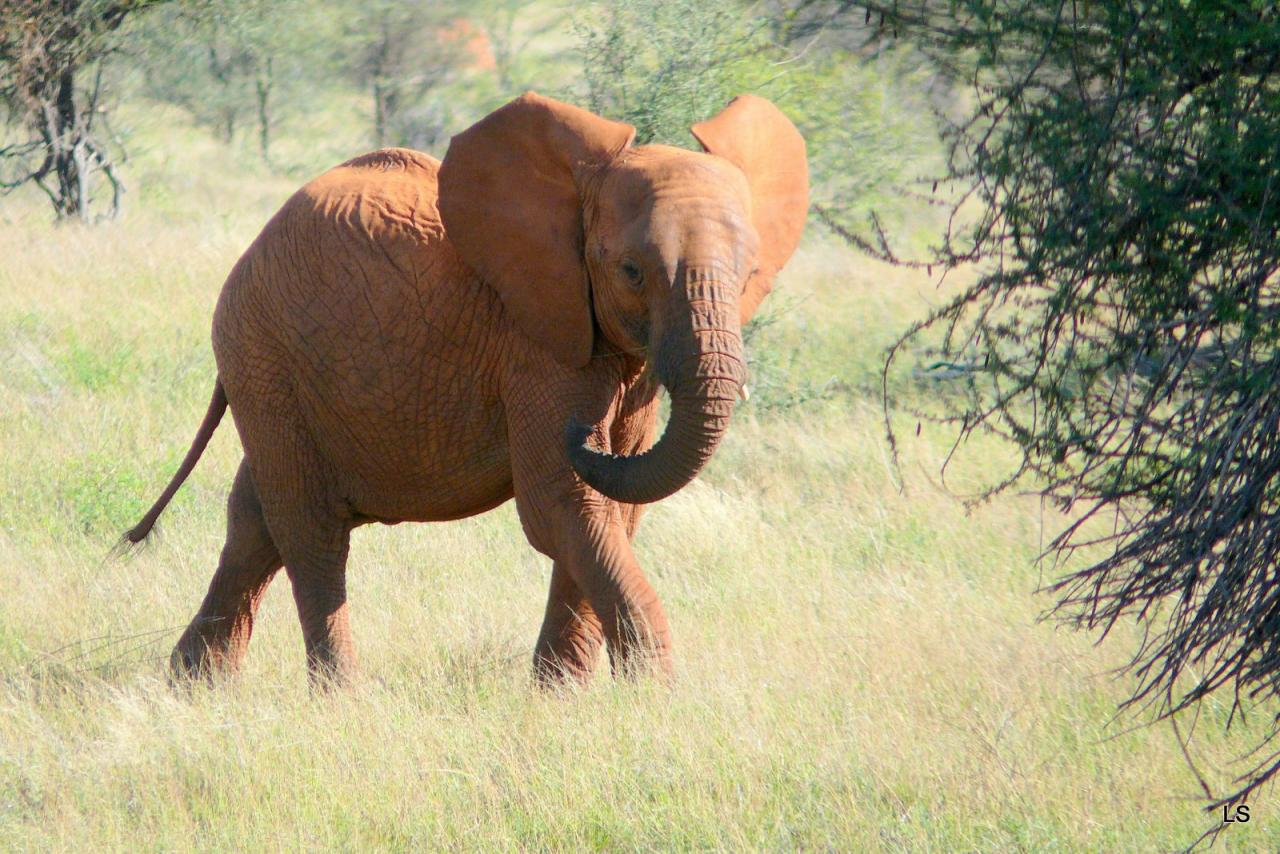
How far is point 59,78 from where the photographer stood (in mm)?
13594

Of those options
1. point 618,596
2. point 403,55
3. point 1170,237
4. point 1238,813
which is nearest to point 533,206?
point 618,596

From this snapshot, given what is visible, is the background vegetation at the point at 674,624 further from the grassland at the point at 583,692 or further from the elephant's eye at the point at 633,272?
the elephant's eye at the point at 633,272

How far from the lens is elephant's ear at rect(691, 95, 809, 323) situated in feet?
18.3

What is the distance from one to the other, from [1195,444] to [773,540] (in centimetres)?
442

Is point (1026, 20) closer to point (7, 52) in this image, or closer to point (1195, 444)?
point (1195, 444)

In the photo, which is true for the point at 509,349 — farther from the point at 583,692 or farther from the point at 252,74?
the point at 252,74

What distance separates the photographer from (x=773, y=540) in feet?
26.9

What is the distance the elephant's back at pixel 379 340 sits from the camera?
5.70 m

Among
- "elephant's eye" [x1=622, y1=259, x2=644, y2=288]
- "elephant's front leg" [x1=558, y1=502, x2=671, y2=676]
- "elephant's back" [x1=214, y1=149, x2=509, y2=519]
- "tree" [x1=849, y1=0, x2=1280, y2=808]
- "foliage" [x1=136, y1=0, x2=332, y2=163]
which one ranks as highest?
"tree" [x1=849, y1=0, x2=1280, y2=808]

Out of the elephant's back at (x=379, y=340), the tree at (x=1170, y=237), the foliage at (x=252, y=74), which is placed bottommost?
the foliage at (x=252, y=74)

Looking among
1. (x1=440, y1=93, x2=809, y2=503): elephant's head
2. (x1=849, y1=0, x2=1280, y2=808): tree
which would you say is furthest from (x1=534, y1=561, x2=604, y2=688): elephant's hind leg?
(x1=849, y1=0, x2=1280, y2=808): tree

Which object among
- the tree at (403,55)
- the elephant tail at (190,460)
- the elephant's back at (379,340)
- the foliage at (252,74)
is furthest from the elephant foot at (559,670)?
the tree at (403,55)

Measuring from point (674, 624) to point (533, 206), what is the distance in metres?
2.37

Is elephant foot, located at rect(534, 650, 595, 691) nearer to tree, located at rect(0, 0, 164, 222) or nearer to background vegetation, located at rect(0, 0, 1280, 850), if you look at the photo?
background vegetation, located at rect(0, 0, 1280, 850)
